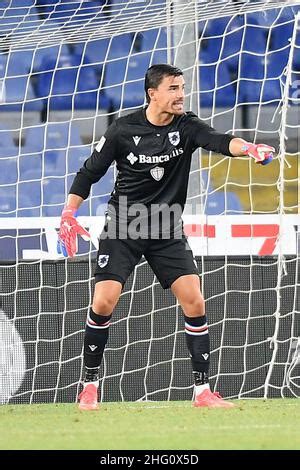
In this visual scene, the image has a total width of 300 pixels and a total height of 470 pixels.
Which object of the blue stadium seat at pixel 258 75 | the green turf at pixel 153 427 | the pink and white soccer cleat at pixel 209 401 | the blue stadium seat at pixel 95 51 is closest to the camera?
the green turf at pixel 153 427

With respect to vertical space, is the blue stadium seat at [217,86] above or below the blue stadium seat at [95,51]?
below

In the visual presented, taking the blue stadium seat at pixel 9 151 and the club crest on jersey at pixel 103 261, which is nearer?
the club crest on jersey at pixel 103 261

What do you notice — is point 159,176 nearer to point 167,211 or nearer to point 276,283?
point 167,211

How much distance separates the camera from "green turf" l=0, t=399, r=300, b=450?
448cm

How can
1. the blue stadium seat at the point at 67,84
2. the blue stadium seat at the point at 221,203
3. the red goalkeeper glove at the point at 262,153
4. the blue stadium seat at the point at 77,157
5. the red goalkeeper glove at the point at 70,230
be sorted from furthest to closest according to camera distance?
the blue stadium seat at the point at 67,84 → the blue stadium seat at the point at 77,157 → the blue stadium seat at the point at 221,203 → the red goalkeeper glove at the point at 70,230 → the red goalkeeper glove at the point at 262,153

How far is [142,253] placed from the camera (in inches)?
248

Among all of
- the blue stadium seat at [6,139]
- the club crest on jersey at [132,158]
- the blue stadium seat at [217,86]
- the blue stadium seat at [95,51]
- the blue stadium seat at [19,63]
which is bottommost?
the club crest on jersey at [132,158]

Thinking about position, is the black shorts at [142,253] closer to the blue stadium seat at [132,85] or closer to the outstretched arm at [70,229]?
the outstretched arm at [70,229]

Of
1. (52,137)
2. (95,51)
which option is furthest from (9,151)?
(95,51)

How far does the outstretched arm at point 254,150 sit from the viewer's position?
5.71 metres

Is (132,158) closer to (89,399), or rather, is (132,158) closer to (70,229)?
(70,229)

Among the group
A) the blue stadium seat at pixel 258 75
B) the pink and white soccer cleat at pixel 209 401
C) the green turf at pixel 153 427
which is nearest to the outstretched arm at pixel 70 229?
the green turf at pixel 153 427

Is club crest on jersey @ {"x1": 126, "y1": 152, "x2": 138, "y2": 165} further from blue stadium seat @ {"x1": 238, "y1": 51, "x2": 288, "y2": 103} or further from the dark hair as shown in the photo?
blue stadium seat @ {"x1": 238, "y1": 51, "x2": 288, "y2": 103}

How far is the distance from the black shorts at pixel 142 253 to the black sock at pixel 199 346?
0.26 metres
